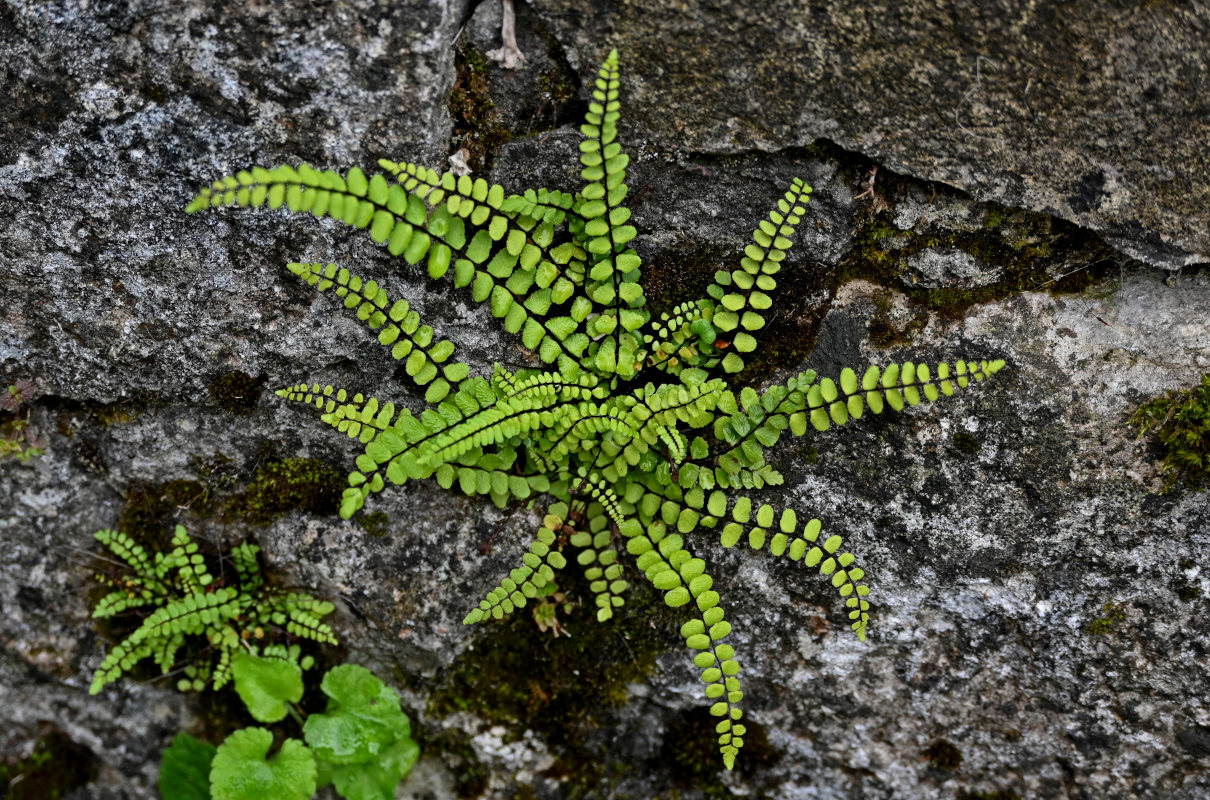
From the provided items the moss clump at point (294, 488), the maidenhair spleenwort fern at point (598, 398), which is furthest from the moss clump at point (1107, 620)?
the moss clump at point (294, 488)

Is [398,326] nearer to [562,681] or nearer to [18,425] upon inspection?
[562,681]

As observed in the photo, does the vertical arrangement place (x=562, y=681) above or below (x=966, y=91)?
below

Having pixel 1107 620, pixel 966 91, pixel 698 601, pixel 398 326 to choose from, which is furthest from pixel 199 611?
pixel 1107 620

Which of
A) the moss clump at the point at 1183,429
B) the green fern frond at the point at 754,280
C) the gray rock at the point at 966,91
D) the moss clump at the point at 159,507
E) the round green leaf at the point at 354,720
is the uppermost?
the gray rock at the point at 966,91

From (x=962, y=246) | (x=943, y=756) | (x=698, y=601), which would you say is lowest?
(x=943, y=756)

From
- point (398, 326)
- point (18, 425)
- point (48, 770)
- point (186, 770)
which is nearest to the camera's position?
point (398, 326)

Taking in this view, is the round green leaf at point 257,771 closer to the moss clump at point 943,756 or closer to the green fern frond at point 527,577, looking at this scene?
the green fern frond at point 527,577

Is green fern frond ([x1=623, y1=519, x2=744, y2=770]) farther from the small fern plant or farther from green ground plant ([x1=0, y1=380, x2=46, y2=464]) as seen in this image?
green ground plant ([x1=0, y1=380, x2=46, y2=464])

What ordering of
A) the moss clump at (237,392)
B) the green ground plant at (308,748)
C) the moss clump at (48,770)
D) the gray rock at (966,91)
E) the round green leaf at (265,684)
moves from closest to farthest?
the gray rock at (966,91) → the moss clump at (237,392) → the green ground plant at (308,748) → the round green leaf at (265,684) → the moss clump at (48,770)
